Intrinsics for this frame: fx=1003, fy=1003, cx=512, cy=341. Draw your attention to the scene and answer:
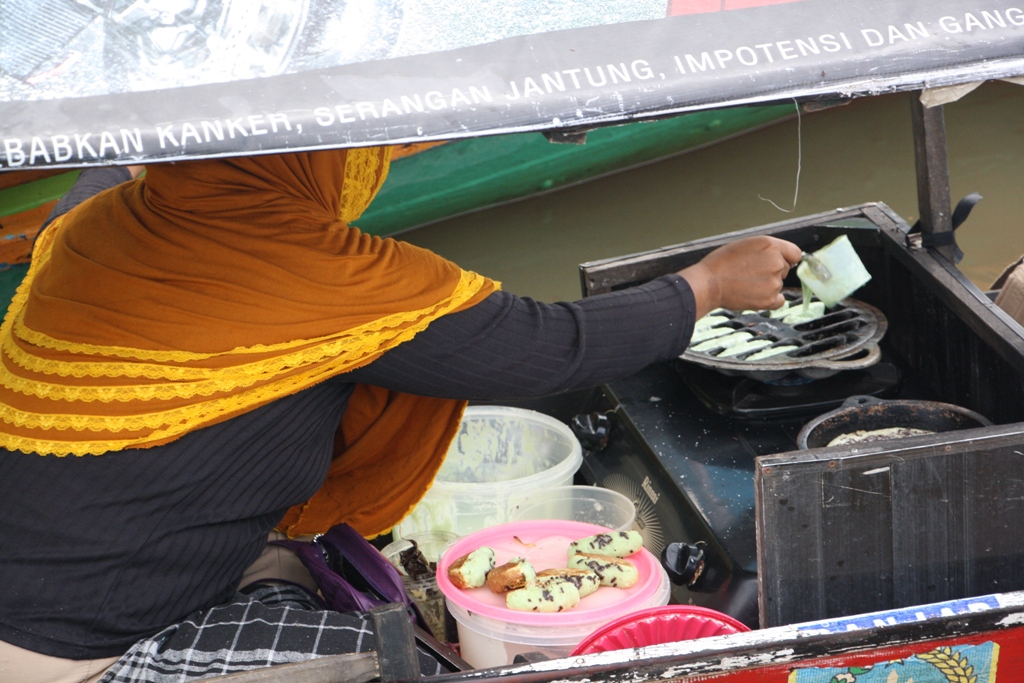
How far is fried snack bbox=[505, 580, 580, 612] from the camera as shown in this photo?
6.52 feet

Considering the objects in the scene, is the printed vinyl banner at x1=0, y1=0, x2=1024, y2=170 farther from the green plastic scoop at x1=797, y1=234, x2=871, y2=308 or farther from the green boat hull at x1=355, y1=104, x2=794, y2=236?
the green boat hull at x1=355, y1=104, x2=794, y2=236

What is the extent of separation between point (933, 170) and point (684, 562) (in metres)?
1.10

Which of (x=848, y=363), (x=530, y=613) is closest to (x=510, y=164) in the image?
(x=848, y=363)

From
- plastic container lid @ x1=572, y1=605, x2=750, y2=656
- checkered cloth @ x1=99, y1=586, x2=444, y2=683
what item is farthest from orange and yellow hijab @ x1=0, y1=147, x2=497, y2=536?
→ plastic container lid @ x1=572, y1=605, x2=750, y2=656

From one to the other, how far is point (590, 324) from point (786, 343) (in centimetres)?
95

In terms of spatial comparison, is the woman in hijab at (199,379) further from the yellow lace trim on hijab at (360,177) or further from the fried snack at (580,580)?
the fried snack at (580,580)

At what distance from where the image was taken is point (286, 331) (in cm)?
157

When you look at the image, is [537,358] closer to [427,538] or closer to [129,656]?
[129,656]

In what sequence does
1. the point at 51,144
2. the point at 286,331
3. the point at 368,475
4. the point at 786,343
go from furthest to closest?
the point at 786,343 → the point at 368,475 → the point at 286,331 → the point at 51,144

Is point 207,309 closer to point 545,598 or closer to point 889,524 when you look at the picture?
point 545,598

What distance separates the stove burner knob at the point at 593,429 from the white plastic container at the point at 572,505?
133mm

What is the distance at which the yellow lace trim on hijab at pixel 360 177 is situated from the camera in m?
1.78

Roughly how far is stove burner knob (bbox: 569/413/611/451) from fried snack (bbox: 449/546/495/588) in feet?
1.79

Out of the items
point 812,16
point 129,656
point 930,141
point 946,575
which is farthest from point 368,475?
point 930,141
